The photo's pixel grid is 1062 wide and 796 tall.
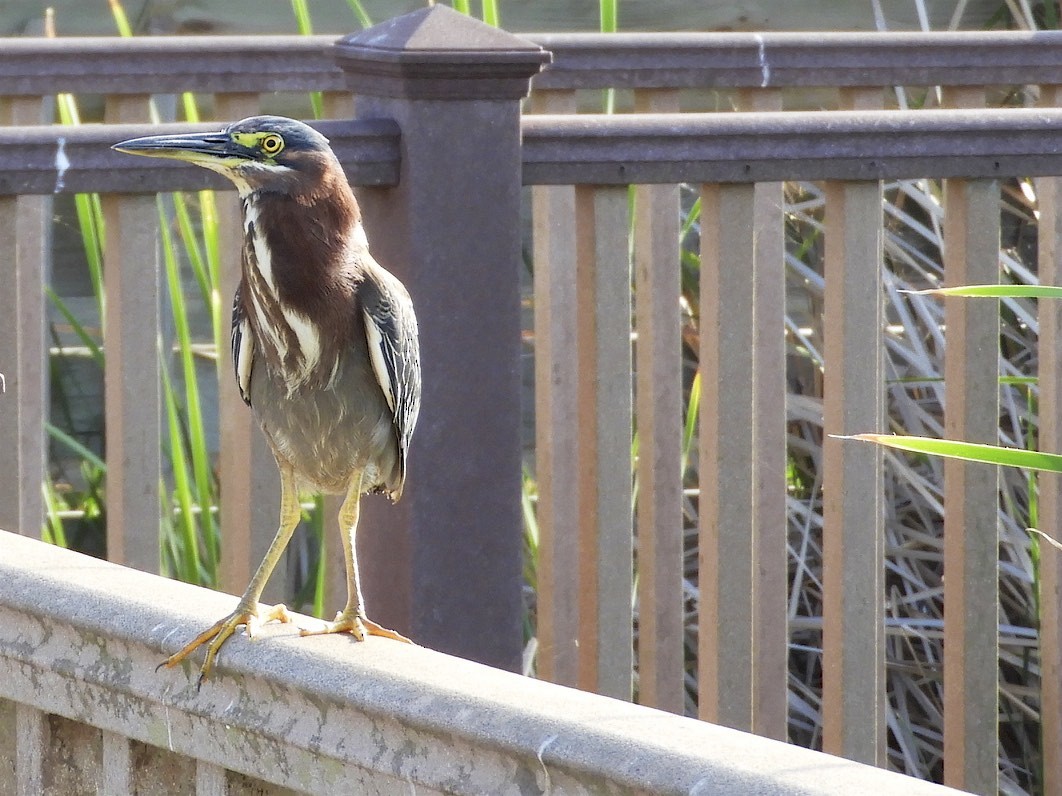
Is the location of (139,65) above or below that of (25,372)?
above

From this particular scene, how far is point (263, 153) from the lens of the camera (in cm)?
175

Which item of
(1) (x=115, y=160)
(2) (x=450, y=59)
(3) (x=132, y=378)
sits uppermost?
(2) (x=450, y=59)

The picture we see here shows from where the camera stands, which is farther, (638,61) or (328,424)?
(638,61)

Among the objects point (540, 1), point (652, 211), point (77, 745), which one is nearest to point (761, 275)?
point (652, 211)

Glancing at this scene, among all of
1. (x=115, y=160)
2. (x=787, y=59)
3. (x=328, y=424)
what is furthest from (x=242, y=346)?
(x=787, y=59)

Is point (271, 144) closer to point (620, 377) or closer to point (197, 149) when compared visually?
point (197, 149)

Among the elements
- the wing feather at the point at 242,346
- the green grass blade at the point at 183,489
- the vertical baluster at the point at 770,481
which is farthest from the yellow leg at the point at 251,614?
the vertical baluster at the point at 770,481

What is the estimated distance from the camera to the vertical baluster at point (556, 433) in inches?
103

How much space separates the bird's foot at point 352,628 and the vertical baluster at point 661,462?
79 centimetres

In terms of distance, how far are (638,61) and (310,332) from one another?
149 centimetres

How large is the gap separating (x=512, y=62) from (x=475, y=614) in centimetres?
78

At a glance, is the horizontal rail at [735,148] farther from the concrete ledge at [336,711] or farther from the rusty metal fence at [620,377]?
the concrete ledge at [336,711]

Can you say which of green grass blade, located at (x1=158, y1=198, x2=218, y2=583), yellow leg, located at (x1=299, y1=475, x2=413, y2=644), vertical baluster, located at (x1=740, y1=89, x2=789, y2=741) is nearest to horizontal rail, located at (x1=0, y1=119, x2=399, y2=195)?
green grass blade, located at (x1=158, y1=198, x2=218, y2=583)

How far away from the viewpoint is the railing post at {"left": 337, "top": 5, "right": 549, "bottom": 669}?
2.29 meters
